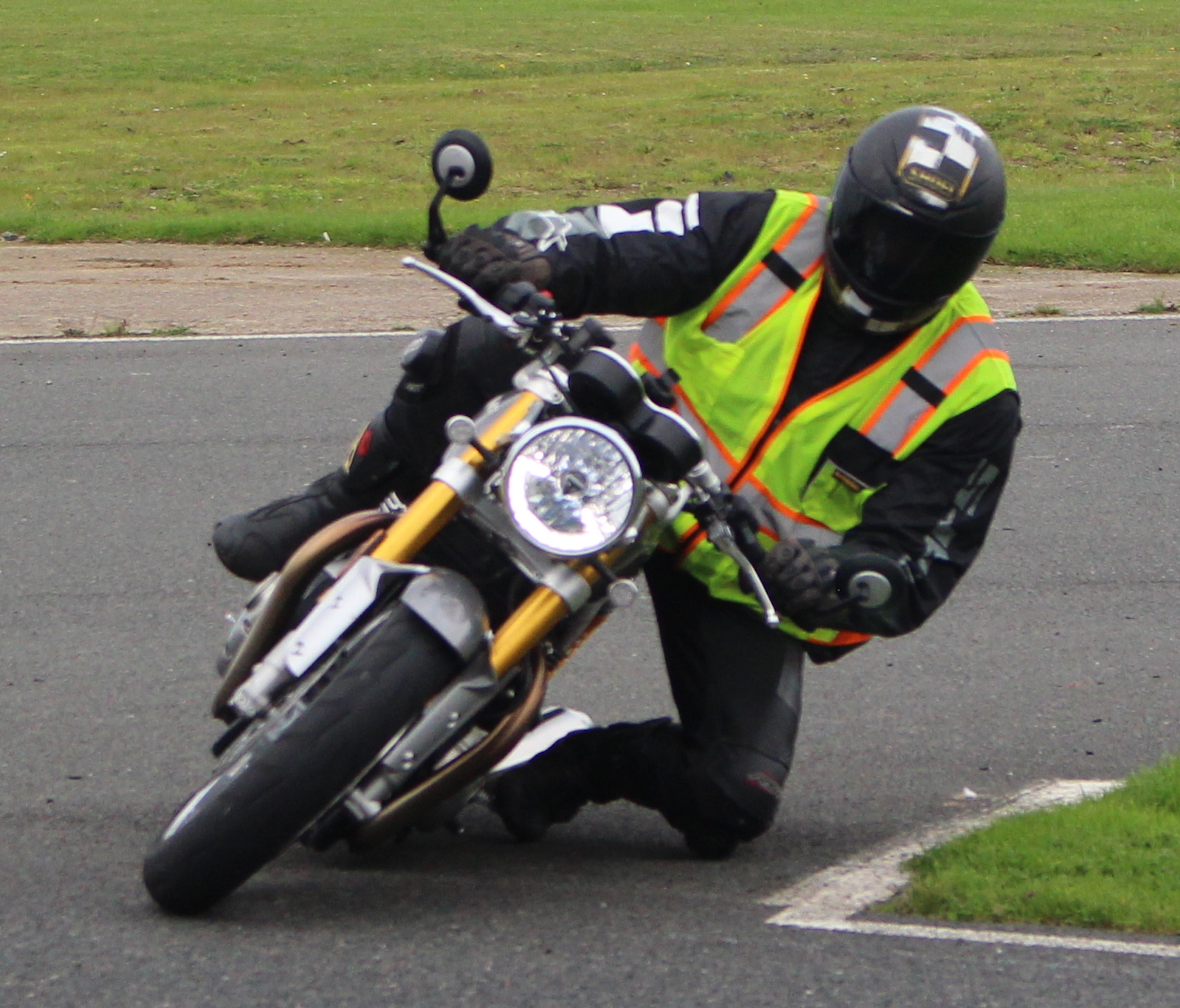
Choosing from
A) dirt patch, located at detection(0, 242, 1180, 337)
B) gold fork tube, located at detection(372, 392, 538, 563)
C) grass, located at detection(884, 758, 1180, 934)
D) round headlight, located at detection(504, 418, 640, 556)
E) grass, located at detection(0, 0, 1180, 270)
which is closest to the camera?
round headlight, located at detection(504, 418, 640, 556)

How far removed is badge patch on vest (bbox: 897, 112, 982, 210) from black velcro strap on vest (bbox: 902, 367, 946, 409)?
15.7 inches

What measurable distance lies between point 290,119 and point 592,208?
66.3ft

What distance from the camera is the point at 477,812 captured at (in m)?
4.36

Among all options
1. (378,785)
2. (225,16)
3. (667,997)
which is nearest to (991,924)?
(667,997)

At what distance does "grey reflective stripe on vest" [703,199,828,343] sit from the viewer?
3.98m

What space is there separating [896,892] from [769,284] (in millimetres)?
1287

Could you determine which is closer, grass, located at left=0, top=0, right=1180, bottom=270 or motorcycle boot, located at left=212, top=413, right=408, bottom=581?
motorcycle boot, located at left=212, top=413, right=408, bottom=581

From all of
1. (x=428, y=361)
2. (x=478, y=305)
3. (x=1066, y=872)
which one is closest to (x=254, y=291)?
(x=428, y=361)

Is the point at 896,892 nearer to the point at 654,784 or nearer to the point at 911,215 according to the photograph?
the point at 654,784

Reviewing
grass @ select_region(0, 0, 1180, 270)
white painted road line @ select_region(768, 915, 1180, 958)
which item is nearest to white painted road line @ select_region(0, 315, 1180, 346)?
grass @ select_region(0, 0, 1180, 270)

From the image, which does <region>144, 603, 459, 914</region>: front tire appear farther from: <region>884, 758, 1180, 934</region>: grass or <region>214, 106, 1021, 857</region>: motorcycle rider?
<region>884, 758, 1180, 934</region>: grass

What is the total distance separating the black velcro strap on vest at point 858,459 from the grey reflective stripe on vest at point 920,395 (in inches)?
0.8

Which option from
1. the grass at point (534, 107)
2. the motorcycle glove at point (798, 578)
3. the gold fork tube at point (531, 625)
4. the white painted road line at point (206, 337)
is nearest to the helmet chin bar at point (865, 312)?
the motorcycle glove at point (798, 578)

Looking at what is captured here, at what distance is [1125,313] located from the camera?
1170 centimetres
